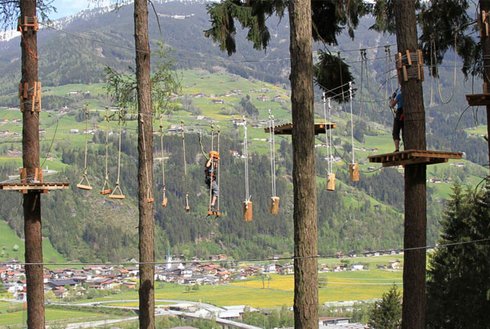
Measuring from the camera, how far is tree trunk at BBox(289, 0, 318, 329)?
952 cm

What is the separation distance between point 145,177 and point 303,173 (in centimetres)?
426

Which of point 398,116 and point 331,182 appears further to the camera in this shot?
point 398,116

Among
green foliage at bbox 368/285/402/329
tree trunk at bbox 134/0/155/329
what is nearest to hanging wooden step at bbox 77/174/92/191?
tree trunk at bbox 134/0/155/329

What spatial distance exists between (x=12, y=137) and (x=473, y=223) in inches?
6131

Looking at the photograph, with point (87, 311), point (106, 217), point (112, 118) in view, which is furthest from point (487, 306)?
point (106, 217)

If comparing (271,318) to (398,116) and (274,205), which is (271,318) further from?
A: (398,116)

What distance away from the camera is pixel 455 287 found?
2766cm

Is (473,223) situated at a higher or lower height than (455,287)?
higher

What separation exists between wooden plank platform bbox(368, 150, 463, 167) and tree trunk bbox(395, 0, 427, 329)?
16.1 inches

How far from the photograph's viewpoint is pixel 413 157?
10906mm

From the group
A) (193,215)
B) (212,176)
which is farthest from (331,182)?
(193,215)

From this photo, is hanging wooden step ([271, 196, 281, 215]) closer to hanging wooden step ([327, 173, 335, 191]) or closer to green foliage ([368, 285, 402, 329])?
hanging wooden step ([327, 173, 335, 191])

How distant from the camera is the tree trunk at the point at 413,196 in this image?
11469 mm

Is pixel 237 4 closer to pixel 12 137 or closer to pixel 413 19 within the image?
pixel 413 19
